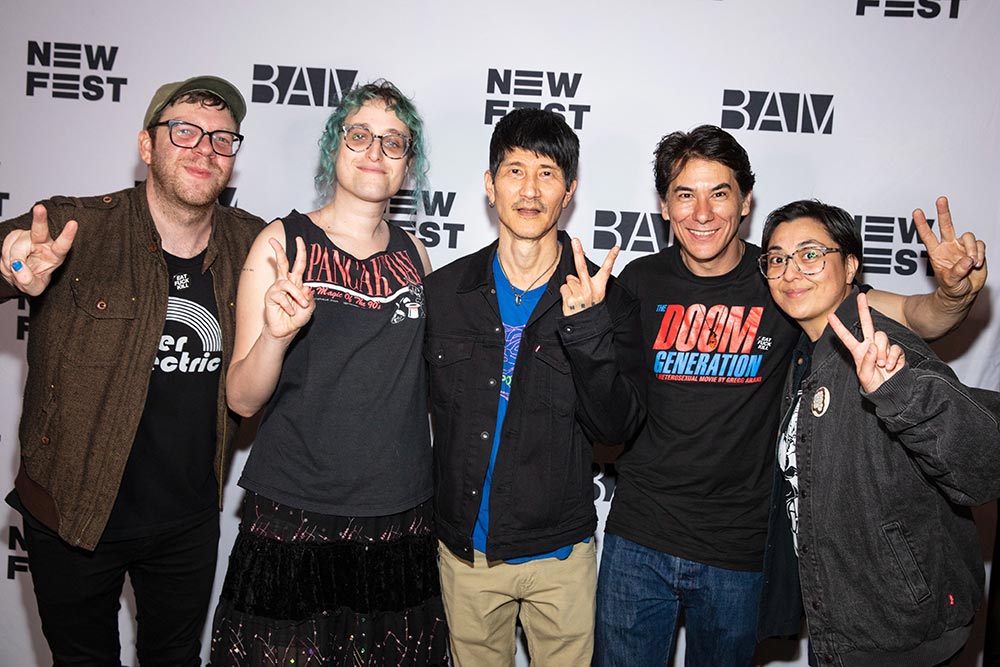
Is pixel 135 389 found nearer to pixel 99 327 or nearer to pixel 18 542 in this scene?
pixel 99 327

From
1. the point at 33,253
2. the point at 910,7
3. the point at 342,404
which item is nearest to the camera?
the point at 33,253

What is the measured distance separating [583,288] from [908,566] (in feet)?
3.10

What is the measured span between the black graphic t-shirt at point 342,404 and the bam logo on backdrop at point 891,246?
1766 mm

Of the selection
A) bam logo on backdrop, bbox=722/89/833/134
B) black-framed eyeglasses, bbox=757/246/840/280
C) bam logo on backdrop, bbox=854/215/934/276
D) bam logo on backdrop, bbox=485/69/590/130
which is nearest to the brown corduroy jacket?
bam logo on backdrop, bbox=485/69/590/130

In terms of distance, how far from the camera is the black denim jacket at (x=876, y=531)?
1645mm

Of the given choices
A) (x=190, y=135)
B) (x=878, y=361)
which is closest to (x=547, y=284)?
(x=878, y=361)

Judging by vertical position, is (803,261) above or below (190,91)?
below

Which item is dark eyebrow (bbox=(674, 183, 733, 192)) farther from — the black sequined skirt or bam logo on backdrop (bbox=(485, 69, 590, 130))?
the black sequined skirt

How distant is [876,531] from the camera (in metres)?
1.67

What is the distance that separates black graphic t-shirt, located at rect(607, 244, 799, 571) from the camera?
6.66 ft

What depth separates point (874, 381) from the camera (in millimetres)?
1485

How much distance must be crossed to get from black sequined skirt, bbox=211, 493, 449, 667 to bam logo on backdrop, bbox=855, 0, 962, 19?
2382 mm

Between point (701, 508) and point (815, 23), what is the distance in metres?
1.79

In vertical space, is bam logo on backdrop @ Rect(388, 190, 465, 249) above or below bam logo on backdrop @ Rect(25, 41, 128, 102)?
below
